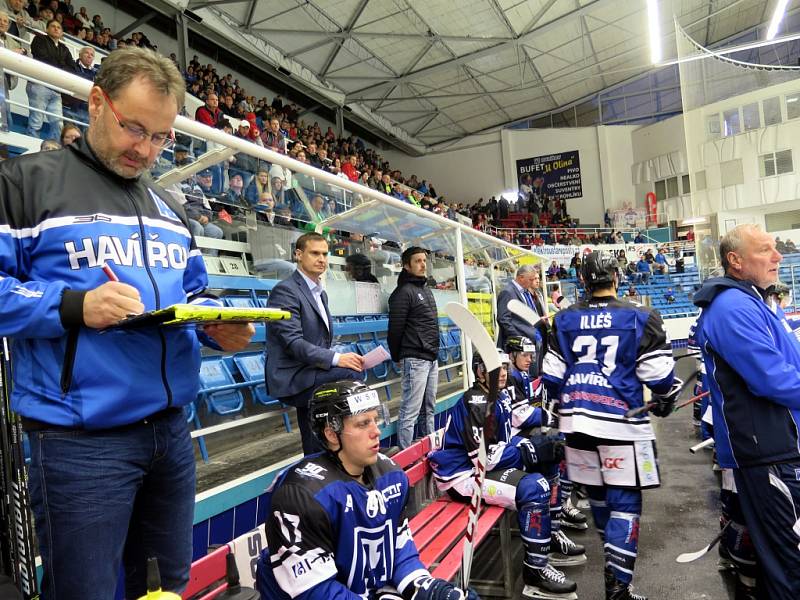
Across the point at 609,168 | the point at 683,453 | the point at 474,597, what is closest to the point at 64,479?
the point at 474,597

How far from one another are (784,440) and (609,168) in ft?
80.9

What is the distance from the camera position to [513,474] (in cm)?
320

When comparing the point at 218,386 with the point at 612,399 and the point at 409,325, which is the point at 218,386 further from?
the point at 612,399

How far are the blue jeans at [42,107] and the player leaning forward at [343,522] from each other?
1.35 meters

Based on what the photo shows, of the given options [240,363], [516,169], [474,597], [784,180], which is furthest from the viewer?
[516,169]

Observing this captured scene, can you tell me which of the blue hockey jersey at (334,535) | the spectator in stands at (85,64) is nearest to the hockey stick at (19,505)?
the blue hockey jersey at (334,535)

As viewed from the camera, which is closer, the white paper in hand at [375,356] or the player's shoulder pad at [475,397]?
the white paper in hand at [375,356]

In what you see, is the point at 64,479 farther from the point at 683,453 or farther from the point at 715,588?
the point at 683,453

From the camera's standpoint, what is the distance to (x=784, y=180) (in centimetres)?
2008

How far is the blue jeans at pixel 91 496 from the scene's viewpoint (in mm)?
1096

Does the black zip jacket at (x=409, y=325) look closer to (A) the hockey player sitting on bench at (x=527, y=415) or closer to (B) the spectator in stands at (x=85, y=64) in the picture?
(A) the hockey player sitting on bench at (x=527, y=415)

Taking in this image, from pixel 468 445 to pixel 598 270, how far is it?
3.77 feet

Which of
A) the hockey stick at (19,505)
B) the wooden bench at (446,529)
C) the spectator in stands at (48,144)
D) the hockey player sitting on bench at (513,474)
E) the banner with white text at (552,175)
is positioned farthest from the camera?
the banner with white text at (552,175)

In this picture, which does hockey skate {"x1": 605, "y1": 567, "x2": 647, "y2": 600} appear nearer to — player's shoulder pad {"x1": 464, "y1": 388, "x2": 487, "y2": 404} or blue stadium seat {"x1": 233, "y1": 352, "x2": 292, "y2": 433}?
player's shoulder pad {"x1": 464, "y1": 388, "x2": 487, "y2": 404}
